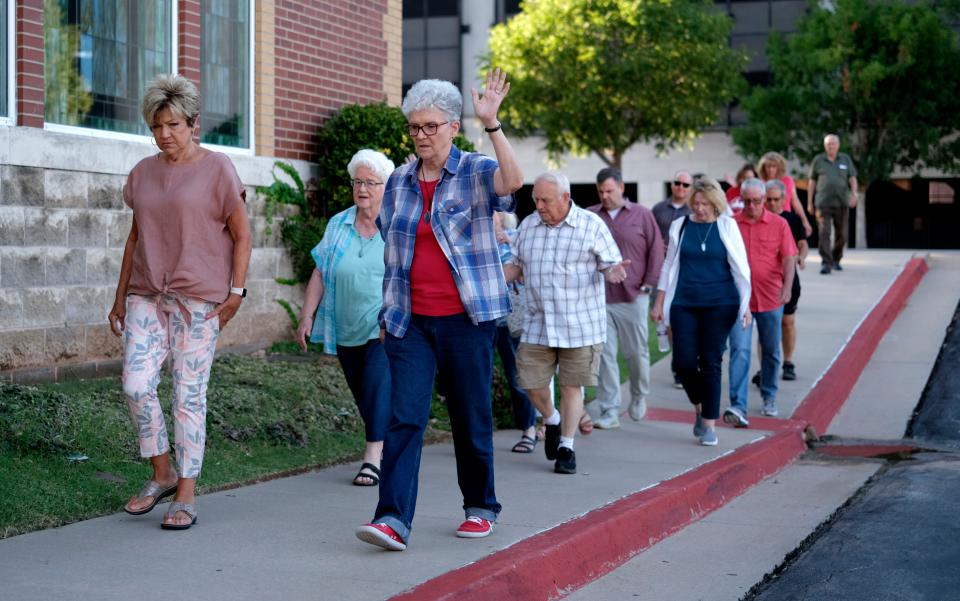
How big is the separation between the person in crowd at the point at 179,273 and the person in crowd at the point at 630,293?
15.1 feet

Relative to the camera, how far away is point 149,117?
6.01 metres

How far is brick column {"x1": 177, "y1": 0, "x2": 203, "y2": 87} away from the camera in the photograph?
10.5 m

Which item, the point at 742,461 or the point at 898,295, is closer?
the point at 742,461

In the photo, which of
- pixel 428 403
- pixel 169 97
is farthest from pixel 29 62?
pixel 428 403

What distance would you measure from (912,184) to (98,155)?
132 ft

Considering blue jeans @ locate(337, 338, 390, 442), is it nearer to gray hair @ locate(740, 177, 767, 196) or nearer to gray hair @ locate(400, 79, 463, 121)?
gray hair @ locate(400, 79, 463, 121)

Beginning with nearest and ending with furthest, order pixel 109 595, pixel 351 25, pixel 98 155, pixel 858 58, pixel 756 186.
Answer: pixel 109 595
pixel 98 155
pixel 756 186
pixel 351 25
pixel 858 58

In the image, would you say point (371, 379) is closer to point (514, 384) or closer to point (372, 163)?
point (372, 163)

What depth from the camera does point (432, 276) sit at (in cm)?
578

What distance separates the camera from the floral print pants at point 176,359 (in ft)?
20.0

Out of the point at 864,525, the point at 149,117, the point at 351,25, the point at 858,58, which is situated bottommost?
the point at 864,525

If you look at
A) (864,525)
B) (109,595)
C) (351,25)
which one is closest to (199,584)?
(109,595)

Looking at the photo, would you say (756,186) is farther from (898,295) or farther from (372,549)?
(898,295)

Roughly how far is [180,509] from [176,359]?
693 mm
